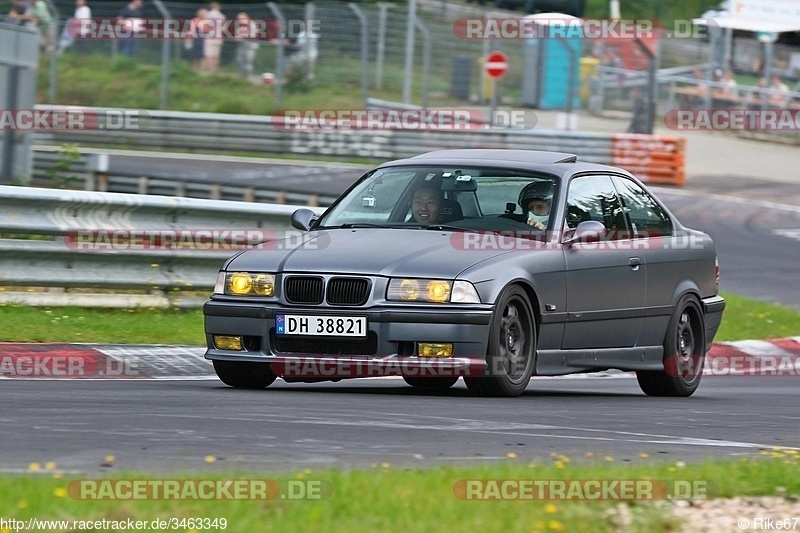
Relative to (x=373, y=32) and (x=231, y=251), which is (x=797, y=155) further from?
(x=231, y=251)

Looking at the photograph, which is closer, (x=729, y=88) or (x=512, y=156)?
(x=512, y=156)

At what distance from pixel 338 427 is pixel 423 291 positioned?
1.66 m

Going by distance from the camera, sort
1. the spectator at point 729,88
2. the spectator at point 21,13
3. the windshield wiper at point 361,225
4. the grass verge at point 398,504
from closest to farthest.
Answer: the grass verge at point 398,504 < the windshield wiper at point 361,225 < the spectator at point 21,13 < the spectator at point 729,88

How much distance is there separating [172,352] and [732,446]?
470 centimetres

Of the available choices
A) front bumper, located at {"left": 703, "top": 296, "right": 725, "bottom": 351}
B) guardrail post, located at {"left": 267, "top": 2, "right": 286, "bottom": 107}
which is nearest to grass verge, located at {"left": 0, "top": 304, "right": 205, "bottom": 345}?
front bumper, located at {"left": 703, "top": 296, "right": 725, "bottom": 351}

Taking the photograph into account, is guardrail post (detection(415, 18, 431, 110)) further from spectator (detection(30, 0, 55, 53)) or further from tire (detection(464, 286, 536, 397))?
tire (detection(464, 286, 536, 397))

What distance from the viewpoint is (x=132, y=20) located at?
30422 mm

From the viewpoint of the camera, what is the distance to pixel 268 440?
20.6ft

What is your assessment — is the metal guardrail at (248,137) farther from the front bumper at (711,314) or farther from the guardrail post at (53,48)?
the front bumper at (711,314)

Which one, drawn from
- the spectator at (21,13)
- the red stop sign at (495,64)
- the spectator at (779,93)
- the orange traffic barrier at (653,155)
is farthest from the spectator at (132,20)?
the spectator at (779,93)

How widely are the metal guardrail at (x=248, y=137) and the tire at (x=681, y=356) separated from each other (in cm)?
1891

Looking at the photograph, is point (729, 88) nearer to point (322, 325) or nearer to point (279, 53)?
point (279, 53)

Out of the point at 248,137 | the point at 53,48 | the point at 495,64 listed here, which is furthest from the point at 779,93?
the point at 53,48

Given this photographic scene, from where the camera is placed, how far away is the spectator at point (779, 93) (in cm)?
3597
